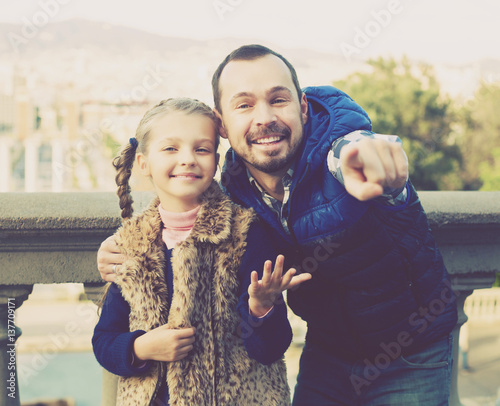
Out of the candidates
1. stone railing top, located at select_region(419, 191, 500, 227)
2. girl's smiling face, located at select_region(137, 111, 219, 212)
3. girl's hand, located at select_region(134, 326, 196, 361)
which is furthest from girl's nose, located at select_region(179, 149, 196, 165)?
stone railing top, located at select_region(419, 191, 500, 227)

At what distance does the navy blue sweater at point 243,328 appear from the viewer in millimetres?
1591

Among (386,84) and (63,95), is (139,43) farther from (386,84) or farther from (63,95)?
(386,84)

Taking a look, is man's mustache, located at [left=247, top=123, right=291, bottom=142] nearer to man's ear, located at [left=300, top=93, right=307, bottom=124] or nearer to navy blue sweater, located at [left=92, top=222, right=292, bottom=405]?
man's ear, located at [left=300, top=93, right=307, bottom=124]

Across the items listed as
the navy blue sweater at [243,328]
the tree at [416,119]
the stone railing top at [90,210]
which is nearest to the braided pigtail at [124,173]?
the stone railing top at [90,210]

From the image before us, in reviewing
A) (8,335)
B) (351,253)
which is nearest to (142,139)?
(351,253)

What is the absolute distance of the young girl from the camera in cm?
160

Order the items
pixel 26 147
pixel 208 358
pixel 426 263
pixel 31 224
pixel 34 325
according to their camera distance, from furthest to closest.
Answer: pixel 26 147
pixel 34 325
pixel 31 224
pixel 426 263
pixel 208 358

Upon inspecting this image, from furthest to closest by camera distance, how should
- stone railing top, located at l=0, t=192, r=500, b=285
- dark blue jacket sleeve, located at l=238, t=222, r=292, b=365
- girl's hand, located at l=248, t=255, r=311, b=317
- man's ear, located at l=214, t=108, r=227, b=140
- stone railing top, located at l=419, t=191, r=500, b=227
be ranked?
stone railing top, located at l=419, t=191, r=500, b=227 < stone railing top, located at l=0, t=192, r=500, b=285 < man's ear, located at l=214, t=108, r=227, b=140 < dark blue jacket sleeve, located at l=238, t=222, r=292, b=365 < girl's hand, located at l=248, t=255, r=311, b=317

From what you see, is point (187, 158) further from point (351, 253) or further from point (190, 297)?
point (351, 253)

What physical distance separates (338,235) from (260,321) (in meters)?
0.36

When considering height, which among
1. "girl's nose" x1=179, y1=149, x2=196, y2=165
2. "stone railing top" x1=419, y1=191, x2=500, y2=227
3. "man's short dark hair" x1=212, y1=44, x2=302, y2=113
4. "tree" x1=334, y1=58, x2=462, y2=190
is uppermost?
"tree" x1=334, y1=58, x2=462, y2=190

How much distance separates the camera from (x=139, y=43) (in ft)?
469

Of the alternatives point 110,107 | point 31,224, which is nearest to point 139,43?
point 110,107

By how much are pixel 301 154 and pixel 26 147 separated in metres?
68.4
